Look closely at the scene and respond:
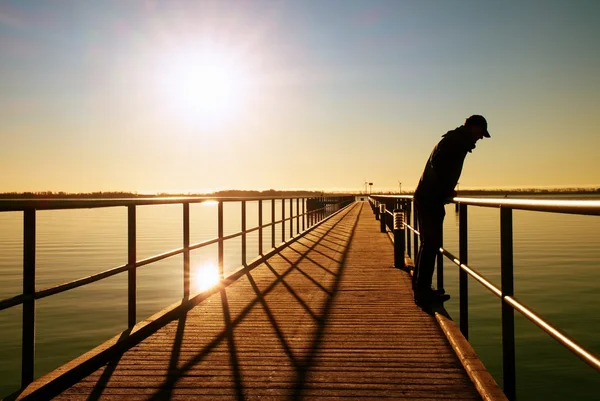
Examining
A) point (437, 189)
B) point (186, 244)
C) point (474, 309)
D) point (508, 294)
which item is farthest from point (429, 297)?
point (474, 309)

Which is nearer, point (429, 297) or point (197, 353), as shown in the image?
point (197, 353)

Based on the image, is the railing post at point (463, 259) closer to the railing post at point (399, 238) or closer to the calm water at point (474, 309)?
the calm water at point (474, 309)

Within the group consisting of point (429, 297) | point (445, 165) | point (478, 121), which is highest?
point (478, 121)

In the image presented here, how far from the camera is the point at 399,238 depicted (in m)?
8.89

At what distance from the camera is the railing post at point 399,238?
8.39 m

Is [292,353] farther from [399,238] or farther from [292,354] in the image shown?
[399,238]

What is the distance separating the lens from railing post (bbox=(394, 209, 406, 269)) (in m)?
8.39

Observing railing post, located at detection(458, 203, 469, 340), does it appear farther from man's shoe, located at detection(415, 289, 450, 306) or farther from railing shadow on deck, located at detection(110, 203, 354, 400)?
railing shadow on deck, located at detection(110, 203, 354, 400)

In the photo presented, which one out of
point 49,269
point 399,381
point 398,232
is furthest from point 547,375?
point 49,269

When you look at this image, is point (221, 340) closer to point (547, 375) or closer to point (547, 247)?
point (547, 375)

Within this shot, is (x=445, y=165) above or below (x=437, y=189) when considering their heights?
above

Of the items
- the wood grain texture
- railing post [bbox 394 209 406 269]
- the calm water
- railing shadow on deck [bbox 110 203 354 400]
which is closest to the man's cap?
the wood grain texture

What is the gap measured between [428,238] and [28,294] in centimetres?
384

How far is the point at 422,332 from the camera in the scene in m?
4.82
